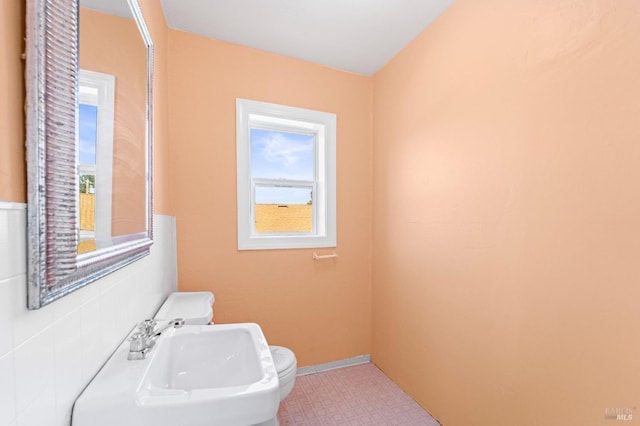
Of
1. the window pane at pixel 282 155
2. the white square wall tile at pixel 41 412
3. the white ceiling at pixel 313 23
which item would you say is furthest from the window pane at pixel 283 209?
the white square wall tile at pixel 41 412

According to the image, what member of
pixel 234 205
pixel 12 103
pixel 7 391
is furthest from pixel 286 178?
pixel 7 391

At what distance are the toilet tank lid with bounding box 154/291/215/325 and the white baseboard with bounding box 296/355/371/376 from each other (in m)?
1.03

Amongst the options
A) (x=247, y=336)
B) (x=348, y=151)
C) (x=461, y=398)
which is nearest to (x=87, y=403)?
(x=247, y=336)

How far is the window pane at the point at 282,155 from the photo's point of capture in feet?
7.30

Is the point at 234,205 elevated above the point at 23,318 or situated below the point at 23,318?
above

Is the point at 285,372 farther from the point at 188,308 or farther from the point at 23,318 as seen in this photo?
the point at 23,318

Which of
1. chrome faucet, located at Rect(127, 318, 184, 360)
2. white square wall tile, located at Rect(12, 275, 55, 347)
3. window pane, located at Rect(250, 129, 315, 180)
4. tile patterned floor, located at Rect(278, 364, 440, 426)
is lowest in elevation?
tile patterned floor, located at Rect(278, 364, 440, 426)

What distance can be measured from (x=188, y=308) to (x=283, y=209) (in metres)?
1.06

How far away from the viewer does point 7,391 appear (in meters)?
0.44

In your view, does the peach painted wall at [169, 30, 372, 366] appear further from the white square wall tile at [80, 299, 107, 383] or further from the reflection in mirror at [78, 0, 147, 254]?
the white square wall tile at [80, 299, 107, 383]

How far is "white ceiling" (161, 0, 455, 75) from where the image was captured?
1.65 m

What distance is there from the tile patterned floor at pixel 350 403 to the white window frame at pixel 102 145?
1598 millimetres

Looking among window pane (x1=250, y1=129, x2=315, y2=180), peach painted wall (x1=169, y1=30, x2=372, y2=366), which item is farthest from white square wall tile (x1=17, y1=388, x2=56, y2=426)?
window pane (x1=250, y1=129, x2=315, y2=180)

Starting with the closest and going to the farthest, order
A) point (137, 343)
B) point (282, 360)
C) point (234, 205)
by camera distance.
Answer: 1. point (137, 343)
2. point (282, 360)
3. point (234, 205)
